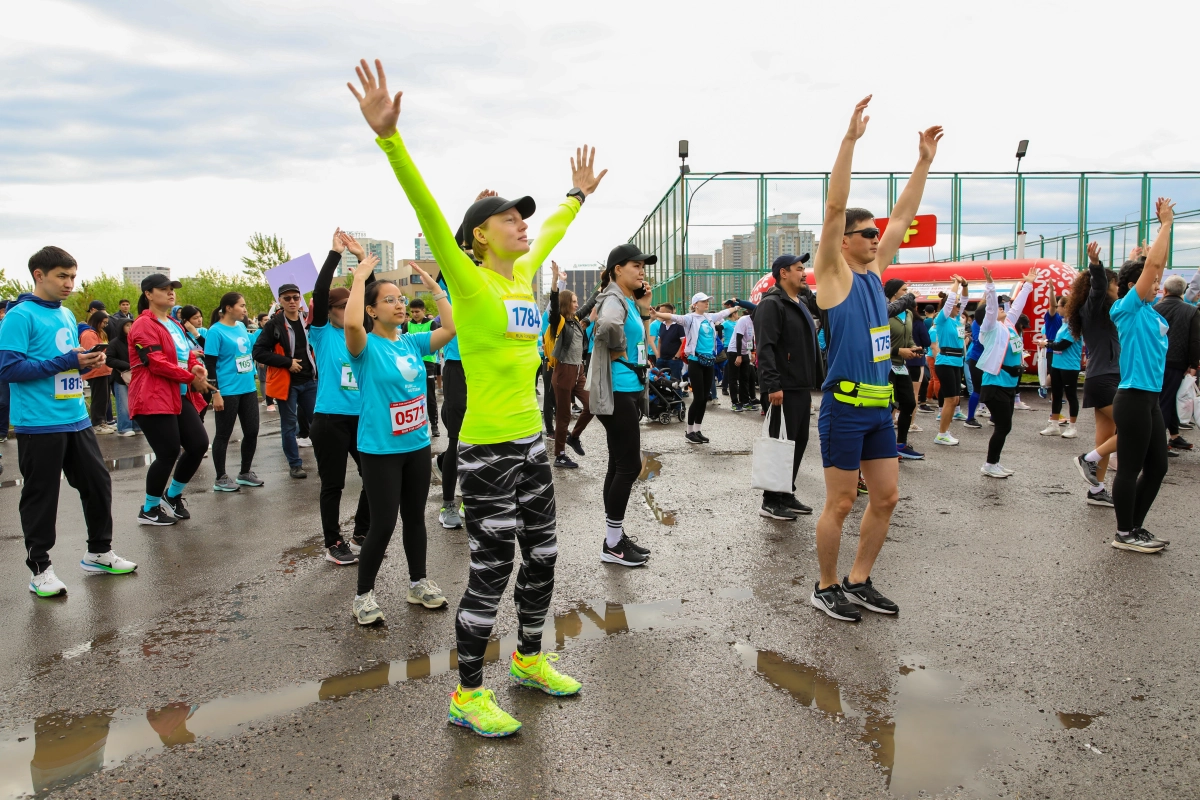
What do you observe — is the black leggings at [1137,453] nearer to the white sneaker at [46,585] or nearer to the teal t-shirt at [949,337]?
the teal t-shirt at [949,337]

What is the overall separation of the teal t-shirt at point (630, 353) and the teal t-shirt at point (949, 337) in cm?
626

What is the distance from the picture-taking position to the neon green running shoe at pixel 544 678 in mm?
3355

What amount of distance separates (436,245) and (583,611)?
238 centimetres

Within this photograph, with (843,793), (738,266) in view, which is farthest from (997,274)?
(843,793)

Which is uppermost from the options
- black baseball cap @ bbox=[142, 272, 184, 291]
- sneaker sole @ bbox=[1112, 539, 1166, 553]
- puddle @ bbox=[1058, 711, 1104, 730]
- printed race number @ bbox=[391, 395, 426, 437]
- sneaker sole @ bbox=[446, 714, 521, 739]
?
black baseball cap @ bbox=[142, 272, 184, 291]

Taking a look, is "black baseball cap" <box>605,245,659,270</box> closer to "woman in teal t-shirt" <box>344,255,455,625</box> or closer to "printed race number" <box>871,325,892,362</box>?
"woman in teal t-shirt" <box>344,255,455,625</box>

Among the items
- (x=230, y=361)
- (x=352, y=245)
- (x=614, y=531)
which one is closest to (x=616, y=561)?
(x=614, y=531)

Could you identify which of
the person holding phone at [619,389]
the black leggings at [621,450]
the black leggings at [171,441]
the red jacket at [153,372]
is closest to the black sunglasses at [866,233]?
the person holding phone at [619,389]

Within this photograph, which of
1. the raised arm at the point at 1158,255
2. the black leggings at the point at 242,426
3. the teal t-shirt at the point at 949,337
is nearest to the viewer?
the raised arm at the point at 1158,255

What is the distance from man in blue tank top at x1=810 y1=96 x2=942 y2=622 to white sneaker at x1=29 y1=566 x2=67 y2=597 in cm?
468

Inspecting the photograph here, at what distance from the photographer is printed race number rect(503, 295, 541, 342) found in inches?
123

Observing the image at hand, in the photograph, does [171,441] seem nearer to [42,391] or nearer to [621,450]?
[42,391]

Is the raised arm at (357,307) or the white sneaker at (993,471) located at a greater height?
the raised arm at (357,307)

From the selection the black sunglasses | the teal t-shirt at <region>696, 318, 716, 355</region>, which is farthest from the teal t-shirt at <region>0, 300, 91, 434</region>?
the teal t-shirt at <region>696, 318, 716, 355</region>
